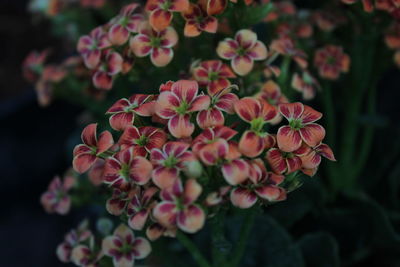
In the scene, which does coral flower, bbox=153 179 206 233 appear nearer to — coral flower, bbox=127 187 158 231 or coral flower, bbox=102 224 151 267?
coral flower, bbox=127 187 158 231

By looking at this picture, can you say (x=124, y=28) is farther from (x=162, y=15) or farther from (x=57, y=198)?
(x=57, y=198)

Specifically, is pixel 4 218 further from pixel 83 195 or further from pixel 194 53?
pixel 194 53

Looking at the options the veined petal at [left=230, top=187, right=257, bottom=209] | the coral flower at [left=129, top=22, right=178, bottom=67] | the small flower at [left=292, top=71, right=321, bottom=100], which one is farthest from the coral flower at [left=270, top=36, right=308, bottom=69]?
the veined petal at [left=230, top=187, right=257, bottom=209]

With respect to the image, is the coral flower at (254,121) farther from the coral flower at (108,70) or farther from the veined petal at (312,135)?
the coral flower at (108,70)

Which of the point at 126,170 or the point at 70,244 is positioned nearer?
the point at 126,170

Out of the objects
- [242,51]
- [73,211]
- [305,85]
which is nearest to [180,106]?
[242,51]

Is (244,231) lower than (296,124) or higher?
lower
